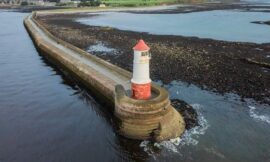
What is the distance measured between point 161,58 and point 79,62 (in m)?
6.51

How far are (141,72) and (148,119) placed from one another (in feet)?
4.98

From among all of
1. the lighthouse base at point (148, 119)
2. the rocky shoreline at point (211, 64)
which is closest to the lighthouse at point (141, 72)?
the lighthouse base at point (148, 119)

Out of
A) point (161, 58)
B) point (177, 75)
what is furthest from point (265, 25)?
point (177, 75)

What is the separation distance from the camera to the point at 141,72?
35.4 ft

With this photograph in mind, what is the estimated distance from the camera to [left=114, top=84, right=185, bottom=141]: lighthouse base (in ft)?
35.0

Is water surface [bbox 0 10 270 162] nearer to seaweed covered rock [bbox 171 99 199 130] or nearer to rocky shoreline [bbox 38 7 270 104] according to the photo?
seaweed covered rock [bbox 171 99 199 130]

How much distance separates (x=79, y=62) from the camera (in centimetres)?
1981

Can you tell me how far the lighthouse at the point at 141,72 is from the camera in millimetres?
10539

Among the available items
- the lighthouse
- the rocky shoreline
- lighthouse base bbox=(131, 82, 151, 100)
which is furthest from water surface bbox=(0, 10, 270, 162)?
the lighthouse

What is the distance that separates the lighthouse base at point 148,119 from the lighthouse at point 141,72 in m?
0.30

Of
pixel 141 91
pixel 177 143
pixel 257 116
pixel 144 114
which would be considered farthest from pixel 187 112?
pixel 144 114

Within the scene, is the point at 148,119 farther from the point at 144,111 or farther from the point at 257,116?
the point at 257,116

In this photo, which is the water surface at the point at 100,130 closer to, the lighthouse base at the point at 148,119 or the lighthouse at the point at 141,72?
the lighthouse base at the point at 148,119

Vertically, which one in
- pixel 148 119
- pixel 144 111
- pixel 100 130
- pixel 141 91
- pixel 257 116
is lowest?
pixel 100 130
